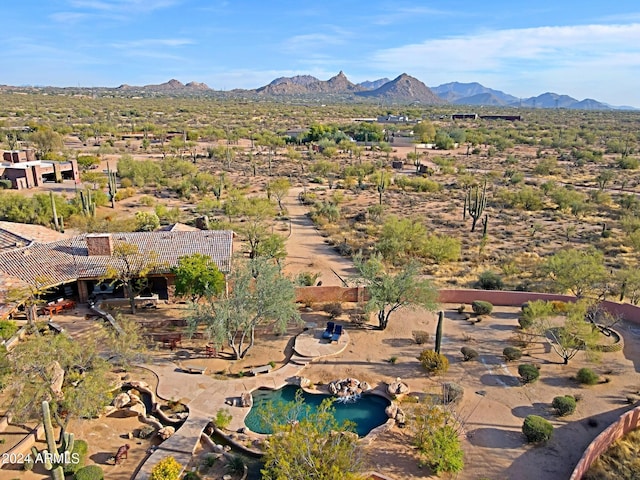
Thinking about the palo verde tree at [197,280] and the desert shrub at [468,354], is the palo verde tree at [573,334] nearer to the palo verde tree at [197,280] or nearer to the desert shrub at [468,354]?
the desert shrub at [468,354]

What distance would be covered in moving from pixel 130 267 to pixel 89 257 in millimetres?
2782

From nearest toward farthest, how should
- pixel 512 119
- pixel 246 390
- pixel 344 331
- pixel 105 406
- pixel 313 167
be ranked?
pixel 105 406 → pixel 246 390 → pixel 344 331 → pixel 313 167 → pixel 512 119

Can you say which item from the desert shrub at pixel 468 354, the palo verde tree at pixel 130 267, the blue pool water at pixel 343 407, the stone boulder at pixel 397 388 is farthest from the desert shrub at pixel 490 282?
the palo verde tree at pixel 130 267

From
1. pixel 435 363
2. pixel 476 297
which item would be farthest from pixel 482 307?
pixel 435 363

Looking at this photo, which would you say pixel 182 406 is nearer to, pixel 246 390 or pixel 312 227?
pixel 246 390

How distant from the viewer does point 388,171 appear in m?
66.3

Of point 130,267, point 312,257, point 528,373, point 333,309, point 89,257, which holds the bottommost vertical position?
point 528,373

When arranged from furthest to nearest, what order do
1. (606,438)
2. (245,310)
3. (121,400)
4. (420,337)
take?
(420,337)
(245,310)
(121,400)
(606,438)

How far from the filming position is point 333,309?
25.9 metres

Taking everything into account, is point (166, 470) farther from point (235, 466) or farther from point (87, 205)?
point (87, 205)

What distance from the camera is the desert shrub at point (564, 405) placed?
18109 millimetres

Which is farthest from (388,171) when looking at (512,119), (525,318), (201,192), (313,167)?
(512,119)

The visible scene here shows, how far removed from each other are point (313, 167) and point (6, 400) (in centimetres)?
4905

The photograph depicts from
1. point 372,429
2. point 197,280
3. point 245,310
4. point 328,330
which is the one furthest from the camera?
point 197,280
